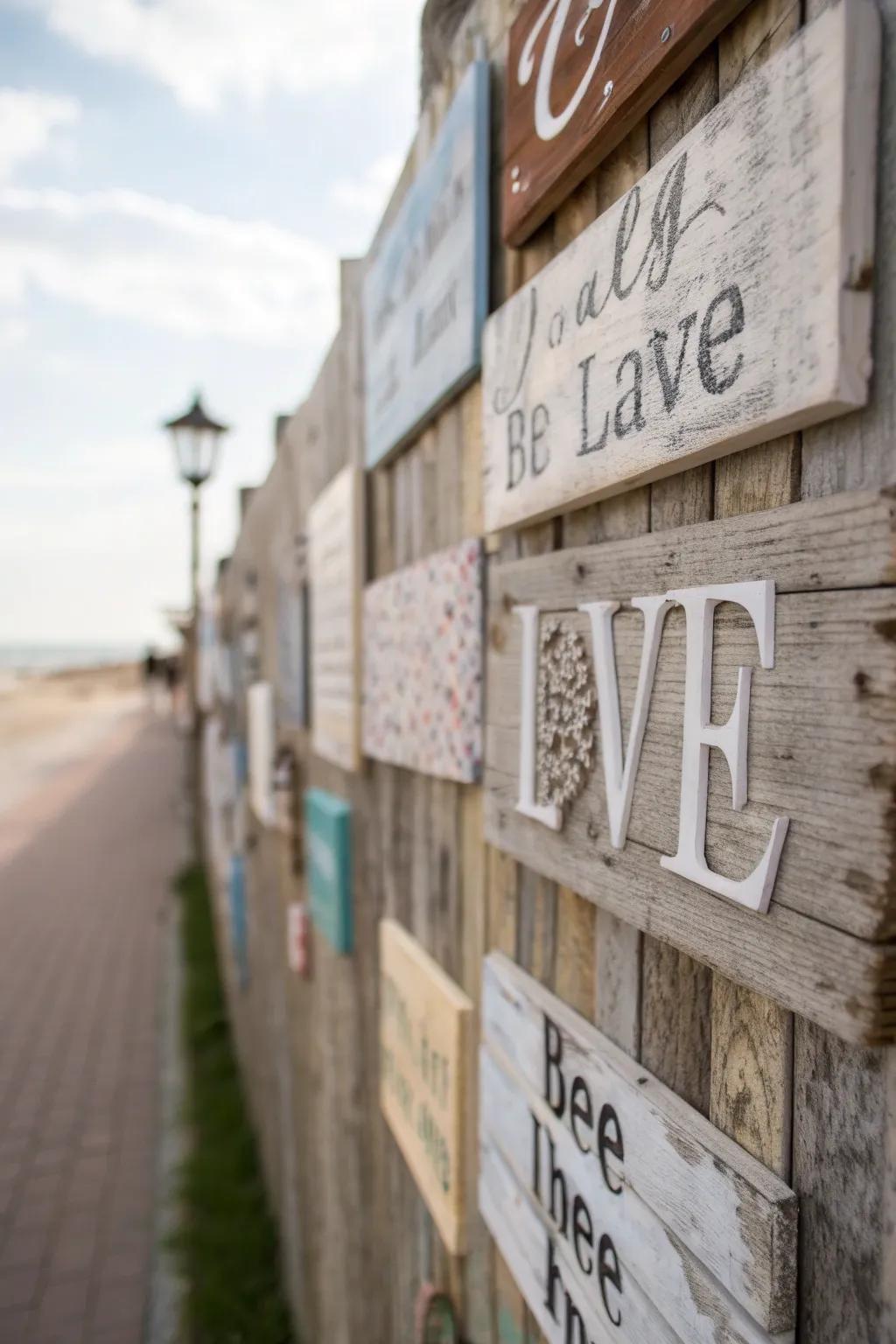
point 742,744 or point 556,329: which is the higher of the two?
point 556,329

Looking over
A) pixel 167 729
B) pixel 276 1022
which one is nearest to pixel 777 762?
pixel 276 1022

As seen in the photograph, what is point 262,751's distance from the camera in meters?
3.38

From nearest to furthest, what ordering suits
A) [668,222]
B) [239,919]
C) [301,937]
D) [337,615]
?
[668,222]
[337,615]
[301,937]
[239,919]

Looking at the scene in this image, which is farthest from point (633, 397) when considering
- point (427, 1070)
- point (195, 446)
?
point (195, 446)

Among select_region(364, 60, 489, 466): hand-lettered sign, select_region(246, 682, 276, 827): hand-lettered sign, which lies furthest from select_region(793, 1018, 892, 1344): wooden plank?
select_region(246, 682, 276, 827): hand-lettered sign

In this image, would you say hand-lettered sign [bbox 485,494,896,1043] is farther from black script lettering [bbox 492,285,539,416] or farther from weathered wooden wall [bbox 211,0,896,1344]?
black script lettering [bbox 492,285,539,416]

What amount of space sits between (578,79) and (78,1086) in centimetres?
507

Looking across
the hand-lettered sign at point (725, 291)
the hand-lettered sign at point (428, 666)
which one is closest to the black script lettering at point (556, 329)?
the hand-lettered sign at point (725, 291)

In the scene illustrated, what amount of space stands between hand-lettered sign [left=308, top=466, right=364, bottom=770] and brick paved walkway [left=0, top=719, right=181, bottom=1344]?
2.46 meters

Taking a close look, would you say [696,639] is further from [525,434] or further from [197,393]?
[197,393]

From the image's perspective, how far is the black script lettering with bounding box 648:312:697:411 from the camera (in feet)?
2.25

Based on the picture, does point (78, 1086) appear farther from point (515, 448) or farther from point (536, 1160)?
point (515, 448)

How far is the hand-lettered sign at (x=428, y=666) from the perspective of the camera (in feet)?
4.00

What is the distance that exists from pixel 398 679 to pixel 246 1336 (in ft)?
8.56
